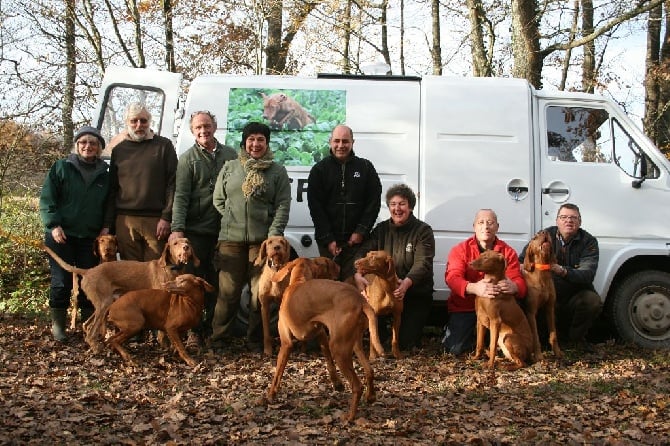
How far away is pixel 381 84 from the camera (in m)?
7.06

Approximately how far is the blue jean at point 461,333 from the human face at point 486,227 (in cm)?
79

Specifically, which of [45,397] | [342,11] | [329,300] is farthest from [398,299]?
[342,11]

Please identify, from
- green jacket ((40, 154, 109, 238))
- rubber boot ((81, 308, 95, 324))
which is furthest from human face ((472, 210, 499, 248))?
rubber boot ((81, 308, 95, 324))

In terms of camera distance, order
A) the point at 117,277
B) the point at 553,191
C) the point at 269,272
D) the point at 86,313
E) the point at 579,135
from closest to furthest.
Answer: the point at 269,272
the point at 117,277
the point at 553,191
the point at 579,135
the point at 86,313

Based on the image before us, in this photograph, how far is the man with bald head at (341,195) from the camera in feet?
21.6

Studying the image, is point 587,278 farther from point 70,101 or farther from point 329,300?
point 70,101

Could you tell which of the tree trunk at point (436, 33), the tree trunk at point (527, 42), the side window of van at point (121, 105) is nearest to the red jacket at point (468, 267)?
the side window of van at point (121, 105)

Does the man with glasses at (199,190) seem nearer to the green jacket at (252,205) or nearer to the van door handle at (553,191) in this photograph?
the green jacket at (252,205)

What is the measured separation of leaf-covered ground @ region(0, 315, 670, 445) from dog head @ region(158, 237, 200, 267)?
0.88 m

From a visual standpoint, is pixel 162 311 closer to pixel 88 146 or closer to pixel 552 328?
pixel 88 146

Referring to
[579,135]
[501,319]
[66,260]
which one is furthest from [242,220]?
[579,135]

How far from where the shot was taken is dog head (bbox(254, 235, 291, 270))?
237 inches

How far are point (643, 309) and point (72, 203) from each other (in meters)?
5.88

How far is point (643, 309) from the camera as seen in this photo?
708 cm
